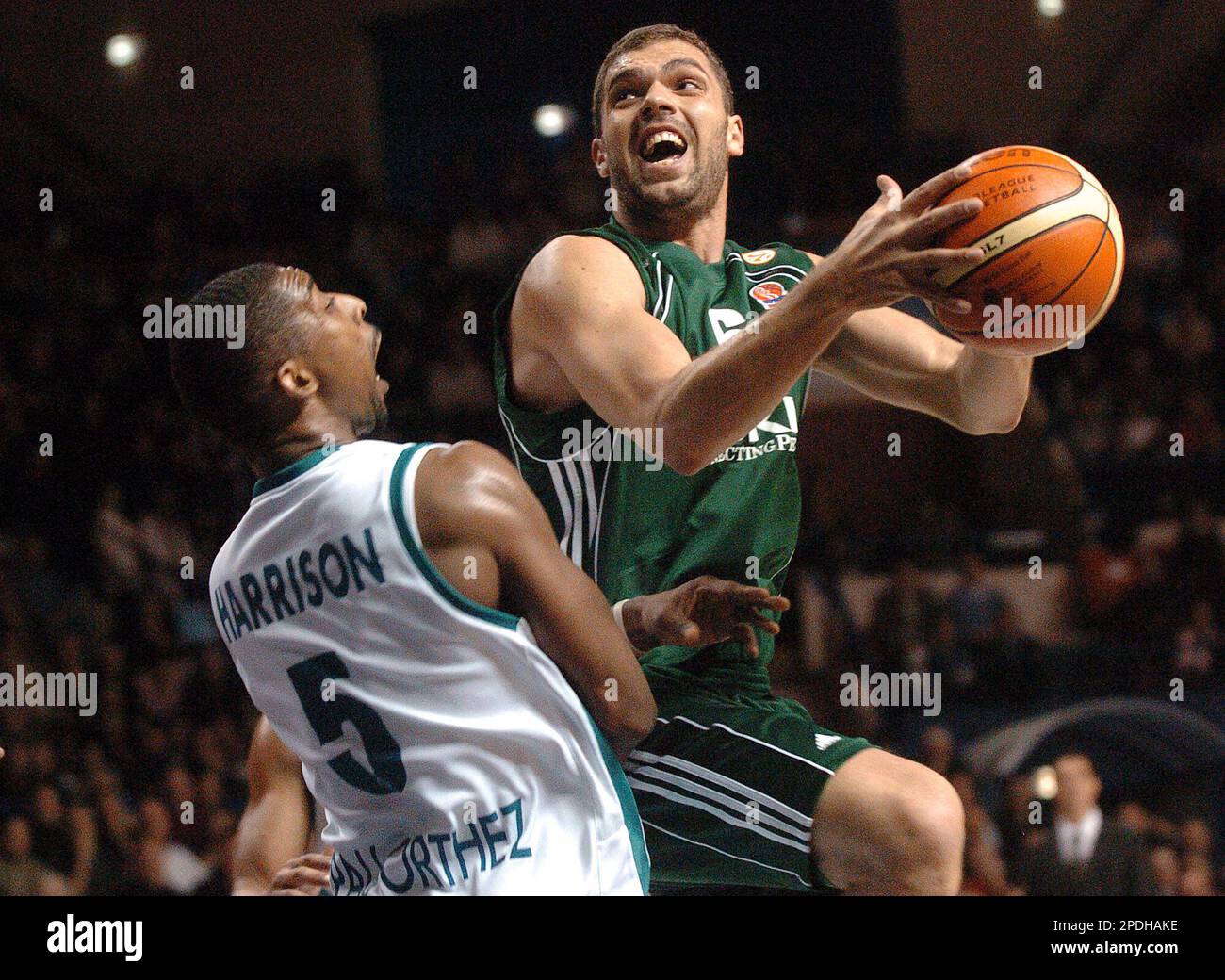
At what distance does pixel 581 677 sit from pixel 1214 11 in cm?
701

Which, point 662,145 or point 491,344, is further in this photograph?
point 491,344

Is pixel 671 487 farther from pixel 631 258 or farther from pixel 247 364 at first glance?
pixel 247 364

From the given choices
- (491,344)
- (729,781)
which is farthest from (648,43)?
(491,344)

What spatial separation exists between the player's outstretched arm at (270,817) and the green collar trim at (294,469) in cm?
63

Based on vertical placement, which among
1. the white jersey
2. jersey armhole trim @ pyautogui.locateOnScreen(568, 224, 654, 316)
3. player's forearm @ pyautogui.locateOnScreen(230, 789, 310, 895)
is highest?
jersey armhole trim @ pyautogui.locateOnScreen(568, 224, 654, 316)

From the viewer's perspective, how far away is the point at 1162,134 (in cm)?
786

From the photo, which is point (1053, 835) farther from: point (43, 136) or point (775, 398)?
point (43, 136)

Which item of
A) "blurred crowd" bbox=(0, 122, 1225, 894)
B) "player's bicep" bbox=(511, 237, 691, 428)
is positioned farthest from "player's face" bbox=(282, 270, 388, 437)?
"blurred crowd" bbox=(0, 122, 1225, 894)

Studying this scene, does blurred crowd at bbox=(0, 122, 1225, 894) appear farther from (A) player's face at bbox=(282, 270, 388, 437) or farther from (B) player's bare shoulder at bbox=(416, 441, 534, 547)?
(B) player's bare shoulder at bbox=(416, 441, 534, 547)

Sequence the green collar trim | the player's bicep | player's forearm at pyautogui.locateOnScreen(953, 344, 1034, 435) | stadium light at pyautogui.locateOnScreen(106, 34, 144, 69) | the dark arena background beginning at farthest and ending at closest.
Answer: stadium light at pyautogui.locateOnScreen(106, 34, 144, 69) → the dark arena background → player's forearm at pyautogui.locateOnScreen(953, 344, 1034, 435) → the player's bicep → the green collar trim

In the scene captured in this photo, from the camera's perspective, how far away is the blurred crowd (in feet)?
17.6

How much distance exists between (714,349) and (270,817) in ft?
3.74

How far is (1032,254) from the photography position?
86.2 inches

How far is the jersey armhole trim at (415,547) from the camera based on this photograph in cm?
184
